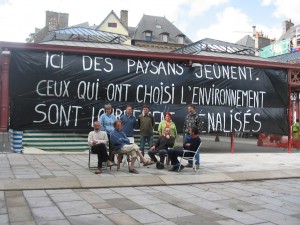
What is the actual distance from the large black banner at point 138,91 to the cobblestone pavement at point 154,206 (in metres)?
5.85

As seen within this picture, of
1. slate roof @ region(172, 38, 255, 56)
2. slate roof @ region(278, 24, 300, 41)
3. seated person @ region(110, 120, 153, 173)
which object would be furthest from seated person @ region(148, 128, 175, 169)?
slate roof @ region(278, 24, 300, 41)

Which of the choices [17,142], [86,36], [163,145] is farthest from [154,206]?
[86,36]

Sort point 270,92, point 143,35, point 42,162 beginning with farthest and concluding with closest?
point 143,35 < point 270,92 < point 42,162

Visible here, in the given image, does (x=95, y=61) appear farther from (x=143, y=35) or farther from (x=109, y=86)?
(x=143, y=35)

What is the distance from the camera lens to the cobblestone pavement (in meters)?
5.21

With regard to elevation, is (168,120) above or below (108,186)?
above

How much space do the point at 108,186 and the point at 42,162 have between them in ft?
11.3

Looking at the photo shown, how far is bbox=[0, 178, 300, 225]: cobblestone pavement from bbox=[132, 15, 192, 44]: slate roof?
51.1m

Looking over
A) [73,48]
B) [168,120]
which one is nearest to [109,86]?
[73,48]

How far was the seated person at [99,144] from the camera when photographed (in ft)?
29.0

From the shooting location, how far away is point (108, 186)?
7516 millimetres

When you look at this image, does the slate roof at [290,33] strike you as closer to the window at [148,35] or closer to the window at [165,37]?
Result: the window at [165,37]

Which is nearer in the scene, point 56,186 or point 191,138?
point 56,186

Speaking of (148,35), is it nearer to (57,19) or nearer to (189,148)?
(57,19)
